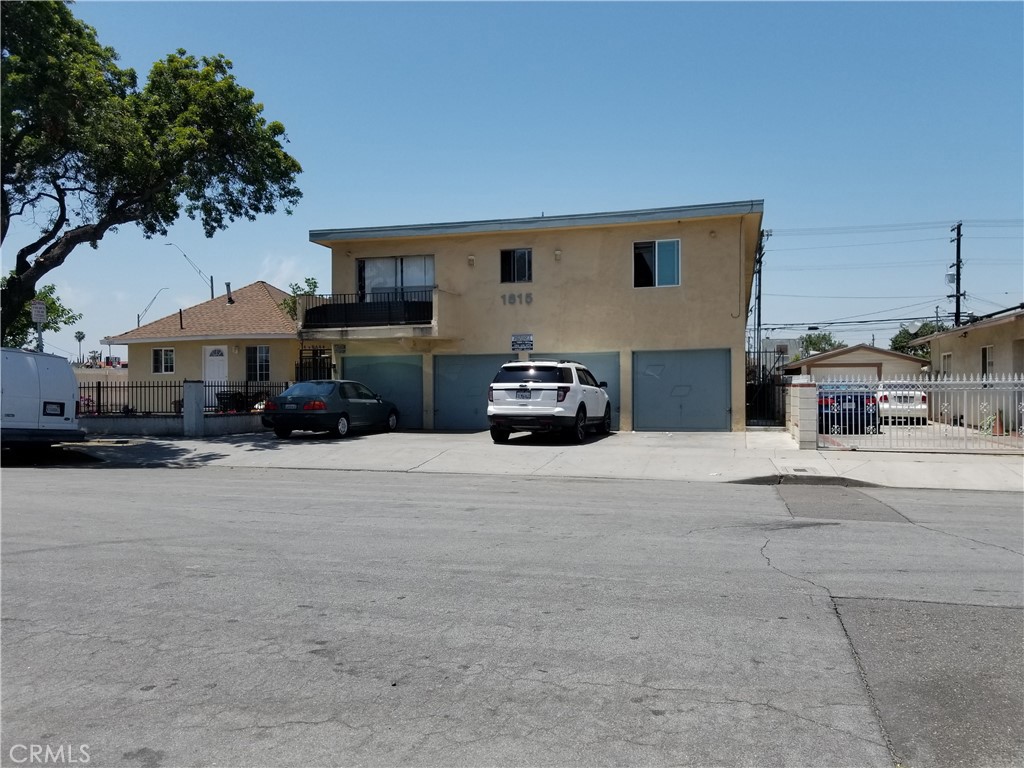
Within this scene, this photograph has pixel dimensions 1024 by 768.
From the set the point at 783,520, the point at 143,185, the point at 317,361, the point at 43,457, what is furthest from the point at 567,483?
the point at 317,361

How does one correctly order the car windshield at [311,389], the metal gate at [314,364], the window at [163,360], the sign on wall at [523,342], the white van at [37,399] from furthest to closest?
1. the window at [163,360]
2. the metal gate at [314,364]
3. the sign on wall at [523,342]
4. the car windshield at [311,389]
5. the white van at [37,399]

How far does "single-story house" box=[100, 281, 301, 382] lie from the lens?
96.7 ft

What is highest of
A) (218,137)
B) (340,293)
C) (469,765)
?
(218,137)

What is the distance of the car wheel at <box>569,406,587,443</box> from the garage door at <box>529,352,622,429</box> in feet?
12.8

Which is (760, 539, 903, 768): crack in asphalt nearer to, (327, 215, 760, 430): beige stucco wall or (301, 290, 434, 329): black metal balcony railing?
(327, 215, 760, 430): beige stucco wall

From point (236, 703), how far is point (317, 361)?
25.2m

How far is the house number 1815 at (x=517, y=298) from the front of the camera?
23406mm

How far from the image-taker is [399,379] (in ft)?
81.4

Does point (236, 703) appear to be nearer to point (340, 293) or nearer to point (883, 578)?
point (883, 578)

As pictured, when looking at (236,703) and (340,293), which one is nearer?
(236,703)

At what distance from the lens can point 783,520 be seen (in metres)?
9.41

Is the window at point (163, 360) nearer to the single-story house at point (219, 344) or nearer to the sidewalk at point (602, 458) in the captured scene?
the single-story house at point (219, 344)

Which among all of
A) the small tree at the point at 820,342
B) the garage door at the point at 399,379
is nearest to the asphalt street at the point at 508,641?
the garage door at the point at 399,379

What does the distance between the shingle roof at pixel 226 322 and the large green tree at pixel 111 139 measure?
8.46m
